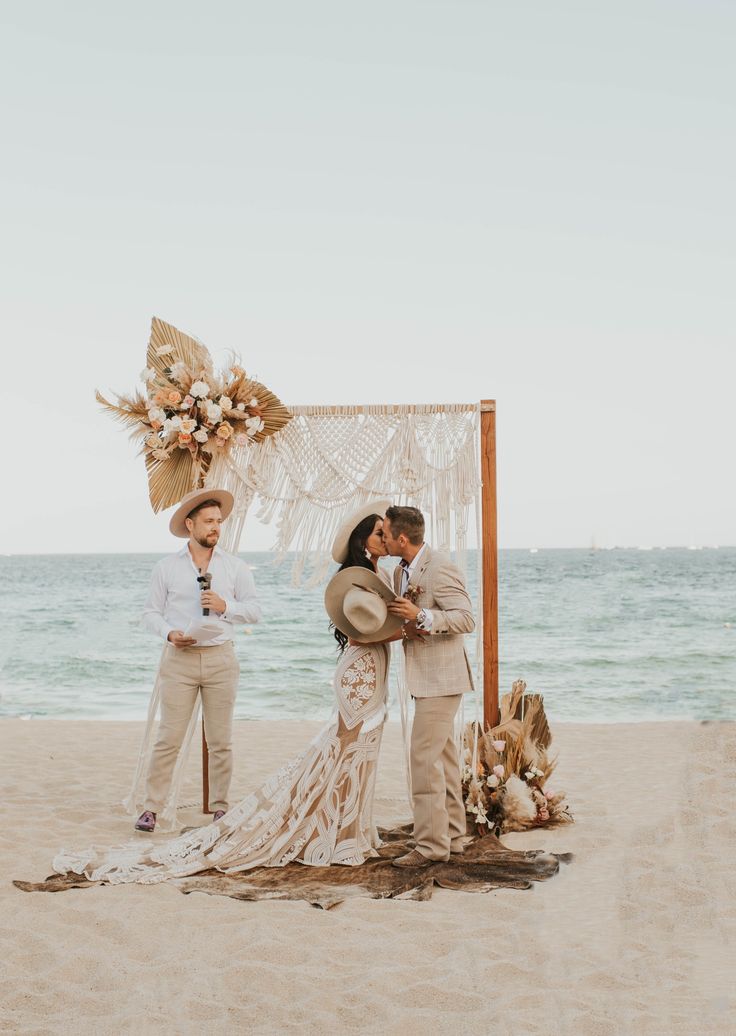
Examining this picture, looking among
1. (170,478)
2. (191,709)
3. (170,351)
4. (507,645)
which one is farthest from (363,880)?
(507,645)

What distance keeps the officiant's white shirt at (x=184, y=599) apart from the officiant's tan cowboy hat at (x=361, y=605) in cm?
75

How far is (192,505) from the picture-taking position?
16.3ft

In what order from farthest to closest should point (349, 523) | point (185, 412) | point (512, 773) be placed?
point (185, 412) < point (512, 773) < point (349, 523)

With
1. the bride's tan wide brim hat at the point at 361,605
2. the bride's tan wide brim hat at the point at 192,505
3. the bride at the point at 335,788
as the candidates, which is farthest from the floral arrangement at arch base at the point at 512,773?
the bride's tan wide brim hat at the point at 192,505

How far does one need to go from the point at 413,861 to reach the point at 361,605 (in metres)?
1.14

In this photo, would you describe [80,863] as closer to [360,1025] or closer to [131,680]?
[360,1025]

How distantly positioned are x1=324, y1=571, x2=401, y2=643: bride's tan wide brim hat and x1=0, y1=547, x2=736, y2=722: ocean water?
Answer: 22.2ft

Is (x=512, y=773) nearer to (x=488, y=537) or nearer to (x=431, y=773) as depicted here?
(x=431, y=773)

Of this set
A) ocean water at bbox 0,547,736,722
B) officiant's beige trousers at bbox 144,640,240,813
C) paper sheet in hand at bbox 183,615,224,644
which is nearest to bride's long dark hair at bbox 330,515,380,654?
paper sheet in hand at bbox 183,615,224,644

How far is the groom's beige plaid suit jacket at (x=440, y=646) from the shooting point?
13.7 feet

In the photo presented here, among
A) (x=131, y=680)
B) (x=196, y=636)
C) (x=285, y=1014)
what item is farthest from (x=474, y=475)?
(x=131, y=680)

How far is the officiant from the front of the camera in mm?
4859

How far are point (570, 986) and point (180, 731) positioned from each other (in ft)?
8.20

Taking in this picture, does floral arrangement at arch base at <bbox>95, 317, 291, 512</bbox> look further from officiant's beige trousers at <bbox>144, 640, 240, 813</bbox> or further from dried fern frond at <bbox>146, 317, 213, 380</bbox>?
officiant's beige trousers at <bbox>144, 640, 240, 813</bbox>
